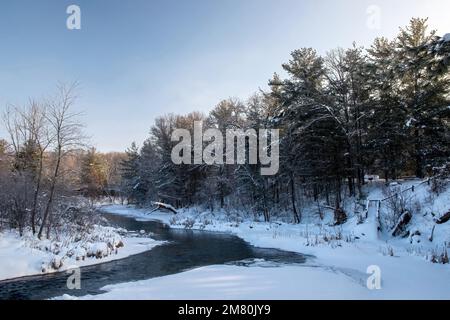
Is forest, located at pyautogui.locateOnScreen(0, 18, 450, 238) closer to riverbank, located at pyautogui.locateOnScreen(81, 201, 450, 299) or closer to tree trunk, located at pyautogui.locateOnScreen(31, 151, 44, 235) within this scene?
tree trunk, located at pyautogui.locateOnScreen(31, 151, 44, 235)

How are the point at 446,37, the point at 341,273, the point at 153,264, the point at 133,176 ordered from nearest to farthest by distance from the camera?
the point at 446,37
the point at 341,273
the point at 153,264
the point at 133,176

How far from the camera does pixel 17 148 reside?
29312 millimetres

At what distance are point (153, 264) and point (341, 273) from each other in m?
7.62

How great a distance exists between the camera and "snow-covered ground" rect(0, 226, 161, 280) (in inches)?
514

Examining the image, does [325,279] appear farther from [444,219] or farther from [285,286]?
[444,219]

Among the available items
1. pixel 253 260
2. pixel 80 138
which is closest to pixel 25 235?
pixel 80 138

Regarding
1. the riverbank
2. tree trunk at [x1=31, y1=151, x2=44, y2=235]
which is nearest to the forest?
tree trunk at [x1=31, y1=151, x2=44, y2=235]

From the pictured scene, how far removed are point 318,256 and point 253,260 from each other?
2783 millimetres

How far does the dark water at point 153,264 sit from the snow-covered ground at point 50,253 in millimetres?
657

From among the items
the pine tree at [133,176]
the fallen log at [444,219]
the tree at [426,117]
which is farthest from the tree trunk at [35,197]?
the pine tree at [133,176]

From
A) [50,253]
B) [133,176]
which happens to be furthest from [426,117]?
[133,176]

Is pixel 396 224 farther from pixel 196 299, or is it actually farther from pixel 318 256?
pixel 196 299

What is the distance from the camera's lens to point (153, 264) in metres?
14.9

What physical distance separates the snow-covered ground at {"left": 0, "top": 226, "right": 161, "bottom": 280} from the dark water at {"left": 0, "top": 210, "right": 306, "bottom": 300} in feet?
2.16
